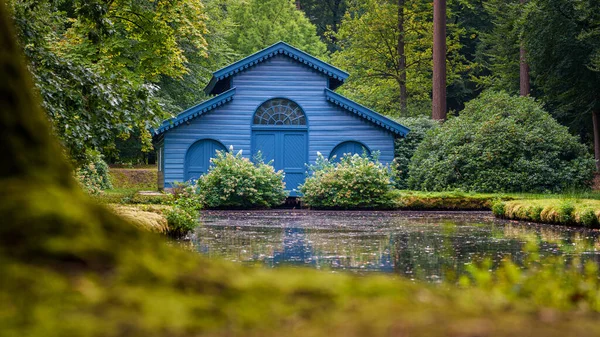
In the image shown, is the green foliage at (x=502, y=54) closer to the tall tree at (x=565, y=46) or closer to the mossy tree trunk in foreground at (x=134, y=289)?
the tall tree at (x=565, y=46)

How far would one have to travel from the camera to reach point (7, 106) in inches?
128

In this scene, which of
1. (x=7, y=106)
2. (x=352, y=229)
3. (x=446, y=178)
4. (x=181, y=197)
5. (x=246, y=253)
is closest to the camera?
(x=7, y=106)

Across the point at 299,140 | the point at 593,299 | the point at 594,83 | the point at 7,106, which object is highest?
the point at 594,83

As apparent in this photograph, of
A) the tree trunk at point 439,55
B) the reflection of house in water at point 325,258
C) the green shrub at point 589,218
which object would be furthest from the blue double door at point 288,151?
the reflection of house in water at point 325,258

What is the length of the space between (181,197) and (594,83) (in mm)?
22204

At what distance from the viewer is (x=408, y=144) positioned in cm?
3600

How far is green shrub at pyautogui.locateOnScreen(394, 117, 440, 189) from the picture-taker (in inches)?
1404

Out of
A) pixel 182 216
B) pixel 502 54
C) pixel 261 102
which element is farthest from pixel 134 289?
pixel 502 54

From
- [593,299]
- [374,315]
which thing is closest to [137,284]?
[374,315]

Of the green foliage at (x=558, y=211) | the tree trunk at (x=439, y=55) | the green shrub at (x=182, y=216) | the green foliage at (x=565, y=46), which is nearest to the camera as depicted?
the green shrub at (x=182, y=216)

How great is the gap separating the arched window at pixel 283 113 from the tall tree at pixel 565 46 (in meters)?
9.52

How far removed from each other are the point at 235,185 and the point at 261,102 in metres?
6.44

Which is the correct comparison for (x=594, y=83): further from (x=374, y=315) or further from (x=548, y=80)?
(x=374, y=315)

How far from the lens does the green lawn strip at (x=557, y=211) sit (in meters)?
18.6
